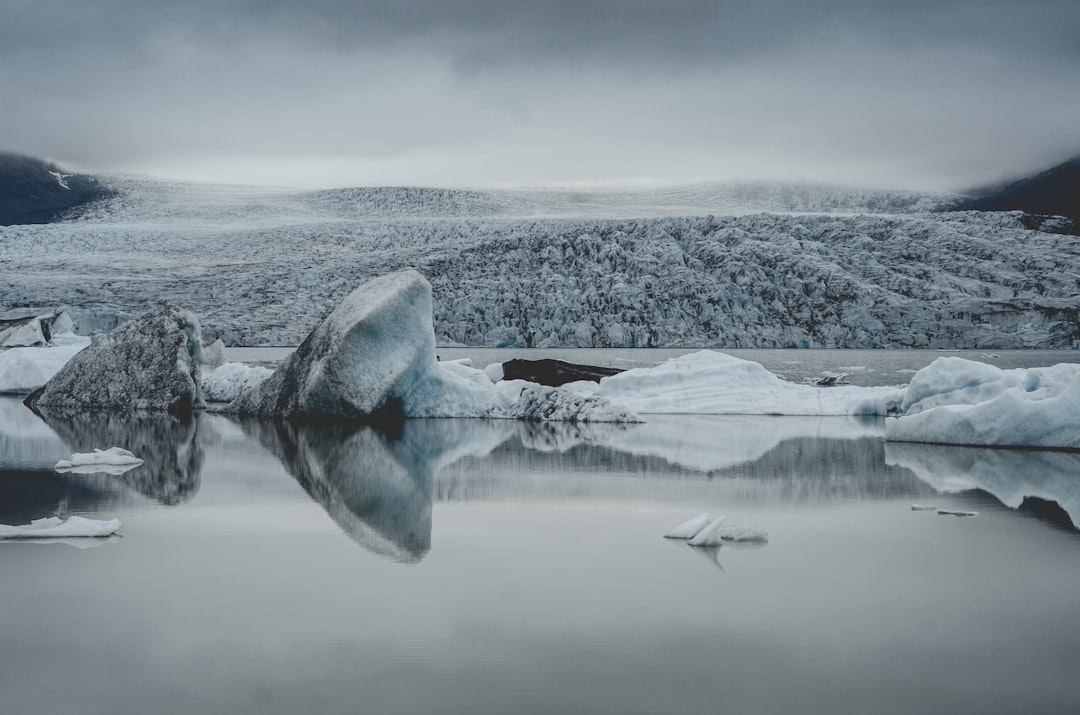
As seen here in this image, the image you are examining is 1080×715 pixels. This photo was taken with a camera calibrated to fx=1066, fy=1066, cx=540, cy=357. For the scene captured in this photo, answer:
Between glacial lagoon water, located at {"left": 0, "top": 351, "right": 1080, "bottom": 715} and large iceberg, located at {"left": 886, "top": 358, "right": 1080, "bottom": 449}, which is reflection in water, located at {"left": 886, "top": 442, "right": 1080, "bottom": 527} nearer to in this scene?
glacial lagoon water, located at {"left": 0, "top": 351, "right": 1080, "bottom": 715}

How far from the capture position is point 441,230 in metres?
43.7

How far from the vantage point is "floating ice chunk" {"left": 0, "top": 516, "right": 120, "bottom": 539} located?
4289 millimetres

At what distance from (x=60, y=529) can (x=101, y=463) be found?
2.75 metres

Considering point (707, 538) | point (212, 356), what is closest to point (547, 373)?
point (212, 356)

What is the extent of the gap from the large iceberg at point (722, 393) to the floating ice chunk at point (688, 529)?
7692 millimetres

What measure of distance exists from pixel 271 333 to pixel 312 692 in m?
33.4

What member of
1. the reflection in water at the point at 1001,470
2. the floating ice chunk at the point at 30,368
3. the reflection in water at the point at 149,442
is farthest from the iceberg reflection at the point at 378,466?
the floating ice chunk at the point at 30,368

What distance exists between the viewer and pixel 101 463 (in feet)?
22.7

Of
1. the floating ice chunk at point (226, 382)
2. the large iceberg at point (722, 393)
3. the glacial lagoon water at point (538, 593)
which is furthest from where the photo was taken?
the floating ice chunk at point (226, 382)

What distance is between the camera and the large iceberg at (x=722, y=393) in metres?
12.4

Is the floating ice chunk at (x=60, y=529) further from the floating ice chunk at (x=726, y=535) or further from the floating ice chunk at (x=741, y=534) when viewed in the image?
the floating ice chunk at (x=741, y=534)

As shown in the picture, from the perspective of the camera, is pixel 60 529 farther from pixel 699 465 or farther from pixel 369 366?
pixel 369 366

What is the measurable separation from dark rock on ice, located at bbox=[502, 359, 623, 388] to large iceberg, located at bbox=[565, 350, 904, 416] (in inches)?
18.2

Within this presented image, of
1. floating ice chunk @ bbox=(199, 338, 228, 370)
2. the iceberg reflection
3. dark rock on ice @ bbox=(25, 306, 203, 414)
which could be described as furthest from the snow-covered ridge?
the iceberg reflection
